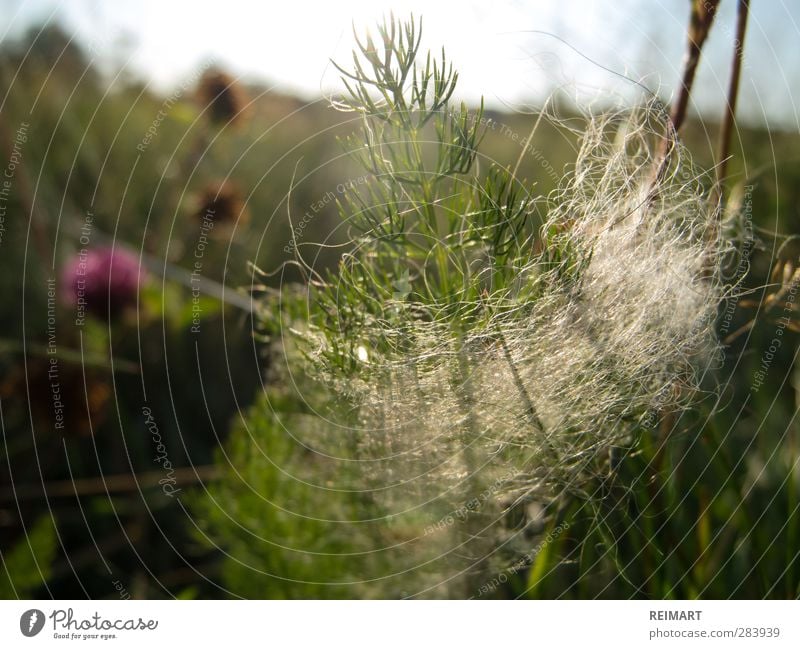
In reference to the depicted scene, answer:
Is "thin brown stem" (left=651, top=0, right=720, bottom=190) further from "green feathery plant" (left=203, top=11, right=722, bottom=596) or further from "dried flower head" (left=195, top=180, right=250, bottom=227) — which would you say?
"dried flower head" (left=195, top=180, right=250, bottom=227)

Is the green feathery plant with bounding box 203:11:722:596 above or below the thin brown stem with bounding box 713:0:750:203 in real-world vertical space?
below

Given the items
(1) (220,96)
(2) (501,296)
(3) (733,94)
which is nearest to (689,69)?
(3) (733,94)

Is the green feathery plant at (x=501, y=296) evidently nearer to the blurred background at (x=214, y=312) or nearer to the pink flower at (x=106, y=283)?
the blurred background at (x=214, y=312)

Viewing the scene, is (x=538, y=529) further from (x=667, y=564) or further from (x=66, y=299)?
(x=66, y=299)

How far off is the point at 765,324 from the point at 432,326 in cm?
48
